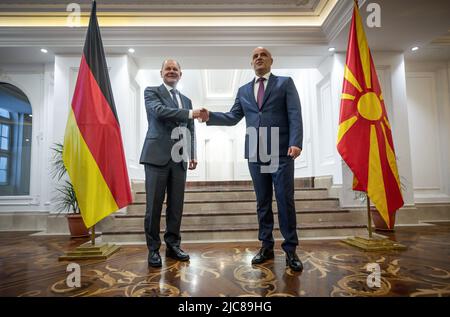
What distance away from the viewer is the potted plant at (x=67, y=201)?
3.42 meters

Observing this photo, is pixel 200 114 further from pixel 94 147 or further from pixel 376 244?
pixel 376 244

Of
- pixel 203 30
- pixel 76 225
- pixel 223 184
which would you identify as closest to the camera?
pixel 76 225

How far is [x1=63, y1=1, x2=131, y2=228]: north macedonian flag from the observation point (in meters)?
2.26

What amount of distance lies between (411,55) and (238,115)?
3.95m

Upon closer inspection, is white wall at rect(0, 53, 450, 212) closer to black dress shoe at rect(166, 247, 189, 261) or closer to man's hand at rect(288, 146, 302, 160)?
black dress shoe at rect(166, 247, 189, 261)

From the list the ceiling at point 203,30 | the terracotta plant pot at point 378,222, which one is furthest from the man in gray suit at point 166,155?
the terracotta plant pot at point 378,222

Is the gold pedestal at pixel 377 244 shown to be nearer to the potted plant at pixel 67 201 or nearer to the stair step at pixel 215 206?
the stair step at pixel 215 206

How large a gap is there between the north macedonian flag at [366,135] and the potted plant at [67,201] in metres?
3.20

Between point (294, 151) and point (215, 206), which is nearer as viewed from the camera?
point (294, 151)

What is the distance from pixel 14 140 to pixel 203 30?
11.9ft

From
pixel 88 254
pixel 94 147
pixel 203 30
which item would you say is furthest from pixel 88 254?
pixel 203 30

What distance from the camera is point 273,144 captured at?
1.99 meters
